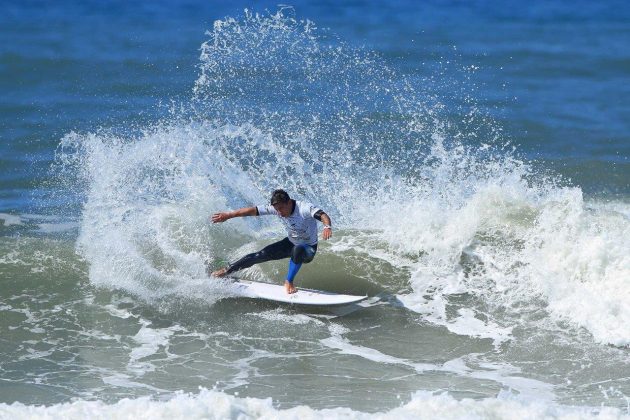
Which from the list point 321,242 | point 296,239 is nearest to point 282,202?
point 296,239

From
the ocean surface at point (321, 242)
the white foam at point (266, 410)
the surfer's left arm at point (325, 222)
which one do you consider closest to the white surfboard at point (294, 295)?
the ocean surface at point (321, 242)

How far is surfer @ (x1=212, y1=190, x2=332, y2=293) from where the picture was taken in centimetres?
1114

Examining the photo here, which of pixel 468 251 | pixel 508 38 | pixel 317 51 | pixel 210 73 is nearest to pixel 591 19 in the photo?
pixel 508 38

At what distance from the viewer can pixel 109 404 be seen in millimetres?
8961

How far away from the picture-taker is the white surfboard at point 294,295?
1157cm

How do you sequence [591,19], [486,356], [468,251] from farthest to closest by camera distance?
[591,19]
[468,251]
[486,356]

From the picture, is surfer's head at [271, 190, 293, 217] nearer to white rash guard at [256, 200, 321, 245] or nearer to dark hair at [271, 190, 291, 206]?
dark hair at [271, 190, 291, 206]

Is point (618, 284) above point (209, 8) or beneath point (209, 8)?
beneath

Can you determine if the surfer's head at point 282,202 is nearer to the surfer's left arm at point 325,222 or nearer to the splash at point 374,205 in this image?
the surfer's left arm at point 325,222

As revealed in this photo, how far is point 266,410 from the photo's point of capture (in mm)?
8492

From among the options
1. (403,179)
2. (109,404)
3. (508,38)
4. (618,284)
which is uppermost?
(508,38)

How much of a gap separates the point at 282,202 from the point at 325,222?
0.55 metres

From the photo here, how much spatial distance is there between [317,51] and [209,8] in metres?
9.08

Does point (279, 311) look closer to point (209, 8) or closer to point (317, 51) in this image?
point (317, 51)
